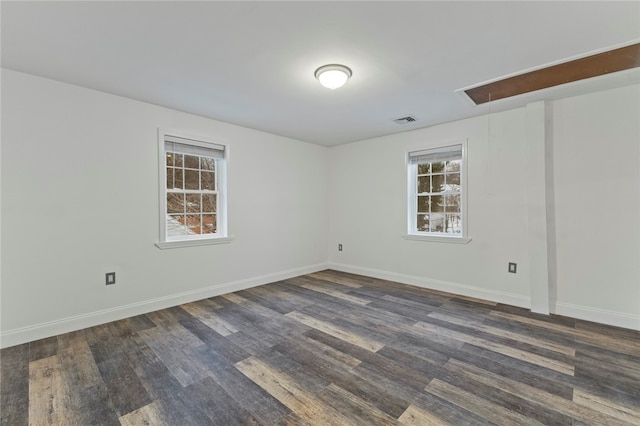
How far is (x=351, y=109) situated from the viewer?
347 cm

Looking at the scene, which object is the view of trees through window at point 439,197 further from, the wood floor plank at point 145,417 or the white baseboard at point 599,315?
the wood floor plank at point 145,417

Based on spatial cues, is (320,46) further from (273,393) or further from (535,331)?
(535,331)

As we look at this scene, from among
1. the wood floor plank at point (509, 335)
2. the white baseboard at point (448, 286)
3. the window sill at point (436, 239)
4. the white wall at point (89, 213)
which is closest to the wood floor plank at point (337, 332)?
the wood floor plank at point (509, 335)

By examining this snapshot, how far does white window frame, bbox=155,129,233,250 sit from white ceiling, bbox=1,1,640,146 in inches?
18.6

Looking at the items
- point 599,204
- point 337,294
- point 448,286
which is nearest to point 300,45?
point 337,294

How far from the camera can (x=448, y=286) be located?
160 inches

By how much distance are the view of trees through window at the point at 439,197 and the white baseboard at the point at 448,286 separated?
770 mm

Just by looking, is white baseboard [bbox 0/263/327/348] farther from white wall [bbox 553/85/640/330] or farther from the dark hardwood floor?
white wall [bbox 553/85/640/330]

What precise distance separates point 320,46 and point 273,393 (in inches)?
97.5

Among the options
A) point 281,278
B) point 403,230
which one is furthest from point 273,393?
point 403,230

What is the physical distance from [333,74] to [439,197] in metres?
2.69

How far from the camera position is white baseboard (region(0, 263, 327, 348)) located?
99.4 inches

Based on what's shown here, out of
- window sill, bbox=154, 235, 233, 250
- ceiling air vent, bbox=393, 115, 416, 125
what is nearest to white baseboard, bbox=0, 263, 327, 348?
window sill, bbox=154, 235, 233, 250

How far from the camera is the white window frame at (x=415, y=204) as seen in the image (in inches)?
155
